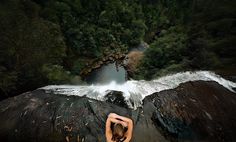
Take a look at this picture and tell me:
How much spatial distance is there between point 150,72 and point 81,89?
7.49 m

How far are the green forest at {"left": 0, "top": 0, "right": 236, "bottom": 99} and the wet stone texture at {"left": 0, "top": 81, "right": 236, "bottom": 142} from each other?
7.79 feet

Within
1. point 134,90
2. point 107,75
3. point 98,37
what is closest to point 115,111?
point 134,90

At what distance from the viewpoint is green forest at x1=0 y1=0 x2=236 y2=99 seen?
27.2ft

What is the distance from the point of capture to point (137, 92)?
21.7 feet

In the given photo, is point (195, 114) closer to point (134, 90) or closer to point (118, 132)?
point (134, 90)

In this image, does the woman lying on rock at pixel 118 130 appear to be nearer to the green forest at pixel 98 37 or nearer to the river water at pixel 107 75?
the green forest at pixel 98 37

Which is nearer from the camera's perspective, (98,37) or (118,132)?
(118,132)

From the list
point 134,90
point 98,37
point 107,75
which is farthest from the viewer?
point 98,37

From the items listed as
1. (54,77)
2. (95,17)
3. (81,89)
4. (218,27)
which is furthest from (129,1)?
(81,89)

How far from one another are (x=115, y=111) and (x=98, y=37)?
528 inches

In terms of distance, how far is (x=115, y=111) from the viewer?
222 inches

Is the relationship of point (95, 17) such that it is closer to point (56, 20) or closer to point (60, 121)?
point (56, 20)

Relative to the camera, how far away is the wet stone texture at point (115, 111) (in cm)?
512

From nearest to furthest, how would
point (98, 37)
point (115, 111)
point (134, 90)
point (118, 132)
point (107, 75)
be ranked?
point (118, 132)
point (115, 111)
point (134, 90)
point (107, 75)
point (98, 37)
